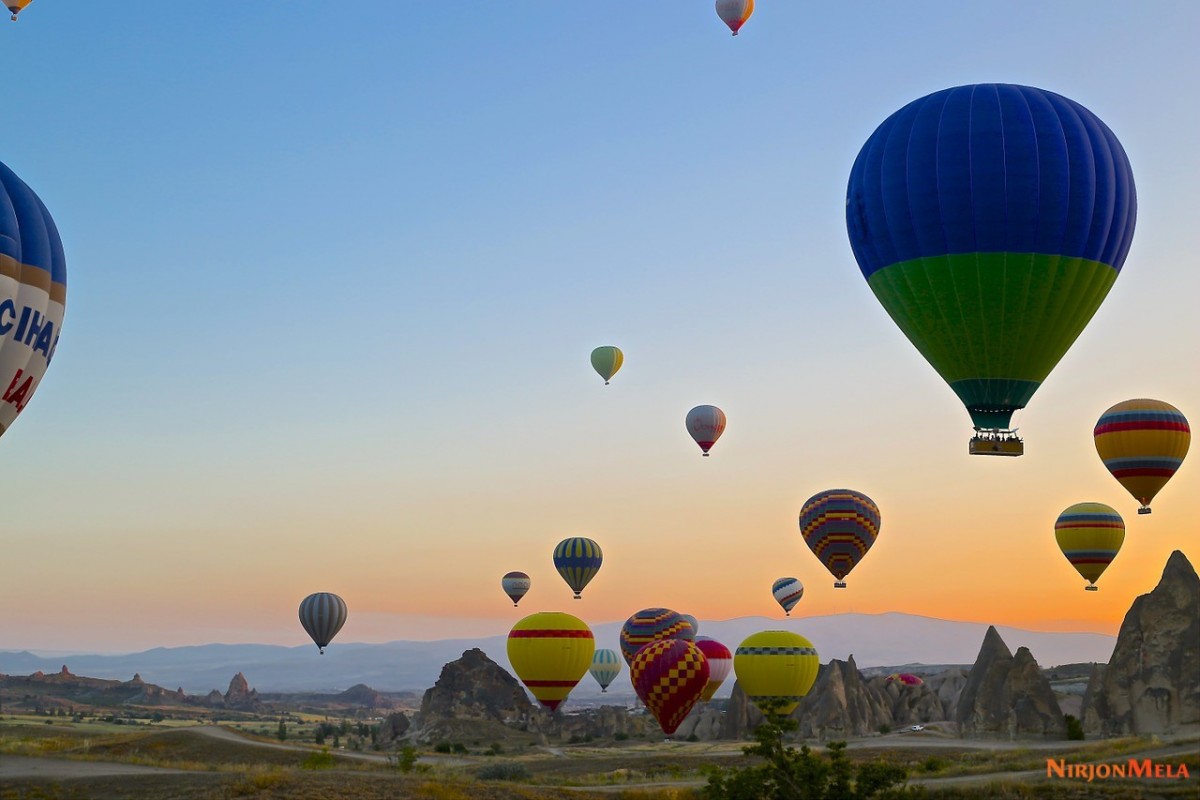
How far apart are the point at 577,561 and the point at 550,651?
19.8 m

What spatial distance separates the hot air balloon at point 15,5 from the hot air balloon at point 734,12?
32357 millimetres

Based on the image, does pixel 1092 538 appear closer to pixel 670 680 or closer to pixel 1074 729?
pixel 1074 729

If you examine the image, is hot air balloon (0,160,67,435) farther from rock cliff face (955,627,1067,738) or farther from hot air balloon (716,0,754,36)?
rock cliff face (955,627,1067,738)

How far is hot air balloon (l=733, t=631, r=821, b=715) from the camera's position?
220 ft

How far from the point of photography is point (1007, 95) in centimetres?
4047

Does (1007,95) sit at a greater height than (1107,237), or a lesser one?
greater

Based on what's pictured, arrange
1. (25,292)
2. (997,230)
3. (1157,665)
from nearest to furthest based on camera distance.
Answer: (25,292) < (997,230) < (1157,665)

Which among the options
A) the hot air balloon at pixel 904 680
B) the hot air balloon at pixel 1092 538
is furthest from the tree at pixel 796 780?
the hot air balloon at pixel 904 680

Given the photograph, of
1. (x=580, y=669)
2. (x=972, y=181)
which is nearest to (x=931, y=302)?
(x=972, y=181)

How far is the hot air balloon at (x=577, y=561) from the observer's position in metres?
85.6

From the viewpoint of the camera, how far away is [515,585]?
10262cm

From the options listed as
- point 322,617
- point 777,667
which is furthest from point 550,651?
point 322,617

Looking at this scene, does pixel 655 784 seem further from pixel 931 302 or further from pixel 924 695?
pixel 924 695

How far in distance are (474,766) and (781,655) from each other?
24023mm
